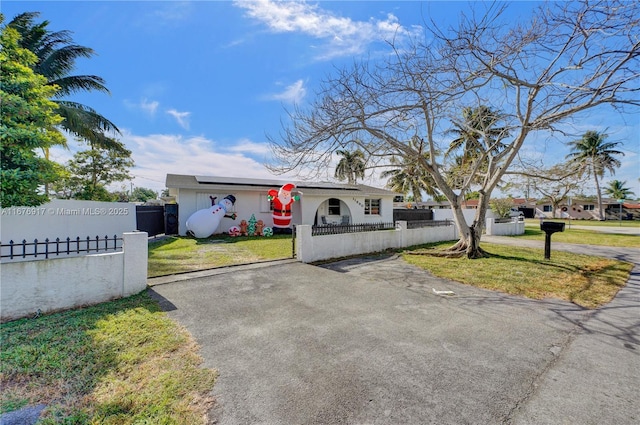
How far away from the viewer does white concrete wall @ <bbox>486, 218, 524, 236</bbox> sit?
18453 mm

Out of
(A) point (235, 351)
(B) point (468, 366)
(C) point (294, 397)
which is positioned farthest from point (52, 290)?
(B) point (468, 366)

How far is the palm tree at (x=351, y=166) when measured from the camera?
1043cm

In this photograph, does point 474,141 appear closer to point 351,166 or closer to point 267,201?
point 351,166

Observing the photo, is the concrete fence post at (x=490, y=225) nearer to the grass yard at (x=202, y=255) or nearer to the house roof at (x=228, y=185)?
the house roof at (x=228, y=185)

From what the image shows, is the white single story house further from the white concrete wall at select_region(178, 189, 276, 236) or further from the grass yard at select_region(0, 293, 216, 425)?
the grass yard at select_region(0, 293, 216, 425)

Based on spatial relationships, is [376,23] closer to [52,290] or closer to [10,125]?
[10,125]

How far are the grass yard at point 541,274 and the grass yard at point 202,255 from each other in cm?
517

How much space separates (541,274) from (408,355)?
6.47 m

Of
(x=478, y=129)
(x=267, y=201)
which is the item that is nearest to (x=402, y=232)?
(x=478, y=129)

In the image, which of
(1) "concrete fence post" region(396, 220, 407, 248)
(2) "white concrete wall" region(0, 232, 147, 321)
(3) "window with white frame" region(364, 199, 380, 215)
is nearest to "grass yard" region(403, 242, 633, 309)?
(1) "concrete fence post" region(396, 220, 407, 248)

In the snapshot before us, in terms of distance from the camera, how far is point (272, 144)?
27.4 ft

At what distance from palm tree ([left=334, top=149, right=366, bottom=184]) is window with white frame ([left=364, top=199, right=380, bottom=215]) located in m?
9.53

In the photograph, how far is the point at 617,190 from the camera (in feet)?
183

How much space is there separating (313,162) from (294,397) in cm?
710
